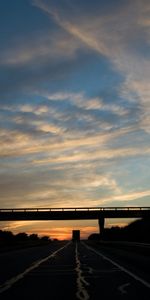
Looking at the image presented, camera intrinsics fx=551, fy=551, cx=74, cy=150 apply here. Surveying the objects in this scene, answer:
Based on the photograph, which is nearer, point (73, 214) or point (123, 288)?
point (123, 288)

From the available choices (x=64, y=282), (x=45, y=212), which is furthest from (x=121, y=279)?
(x=45, y=212)

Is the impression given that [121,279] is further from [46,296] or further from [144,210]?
[144,210]

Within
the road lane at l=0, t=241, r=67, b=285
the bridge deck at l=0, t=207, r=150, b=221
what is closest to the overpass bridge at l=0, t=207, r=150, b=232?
the bridge deck at l=0, t=207, r=150, b=221

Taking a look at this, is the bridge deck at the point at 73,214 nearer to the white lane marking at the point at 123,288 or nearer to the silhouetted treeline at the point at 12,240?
the silhouetted treeline at the point at 12,240

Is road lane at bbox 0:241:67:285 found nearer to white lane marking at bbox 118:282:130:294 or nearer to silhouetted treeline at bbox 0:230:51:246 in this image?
white lane marking at bbox 118:282:130:294

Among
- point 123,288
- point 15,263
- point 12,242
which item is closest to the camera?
point 123,288

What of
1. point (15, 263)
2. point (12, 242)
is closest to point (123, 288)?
point (15, 263)

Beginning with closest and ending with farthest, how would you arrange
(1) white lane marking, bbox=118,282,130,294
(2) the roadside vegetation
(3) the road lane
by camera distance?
1. (1) white lane marking, bbox=118,282,130,294
2. (3) the road lane
3. (2) the roadside vegetation

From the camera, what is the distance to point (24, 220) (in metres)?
102

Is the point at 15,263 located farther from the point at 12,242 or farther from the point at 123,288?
the point at 12,242

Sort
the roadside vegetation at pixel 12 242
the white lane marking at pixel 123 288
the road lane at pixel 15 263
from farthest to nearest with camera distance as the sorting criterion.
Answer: the roadside vegetation at pixel 12 242, the road lane at pixel 15 263, the white lane marking at pixel 123 288

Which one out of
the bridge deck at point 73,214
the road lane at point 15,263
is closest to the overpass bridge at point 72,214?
the bridge deck at point 73,214

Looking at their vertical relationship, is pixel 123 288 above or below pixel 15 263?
below

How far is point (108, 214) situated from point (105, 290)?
87443 millimetres
